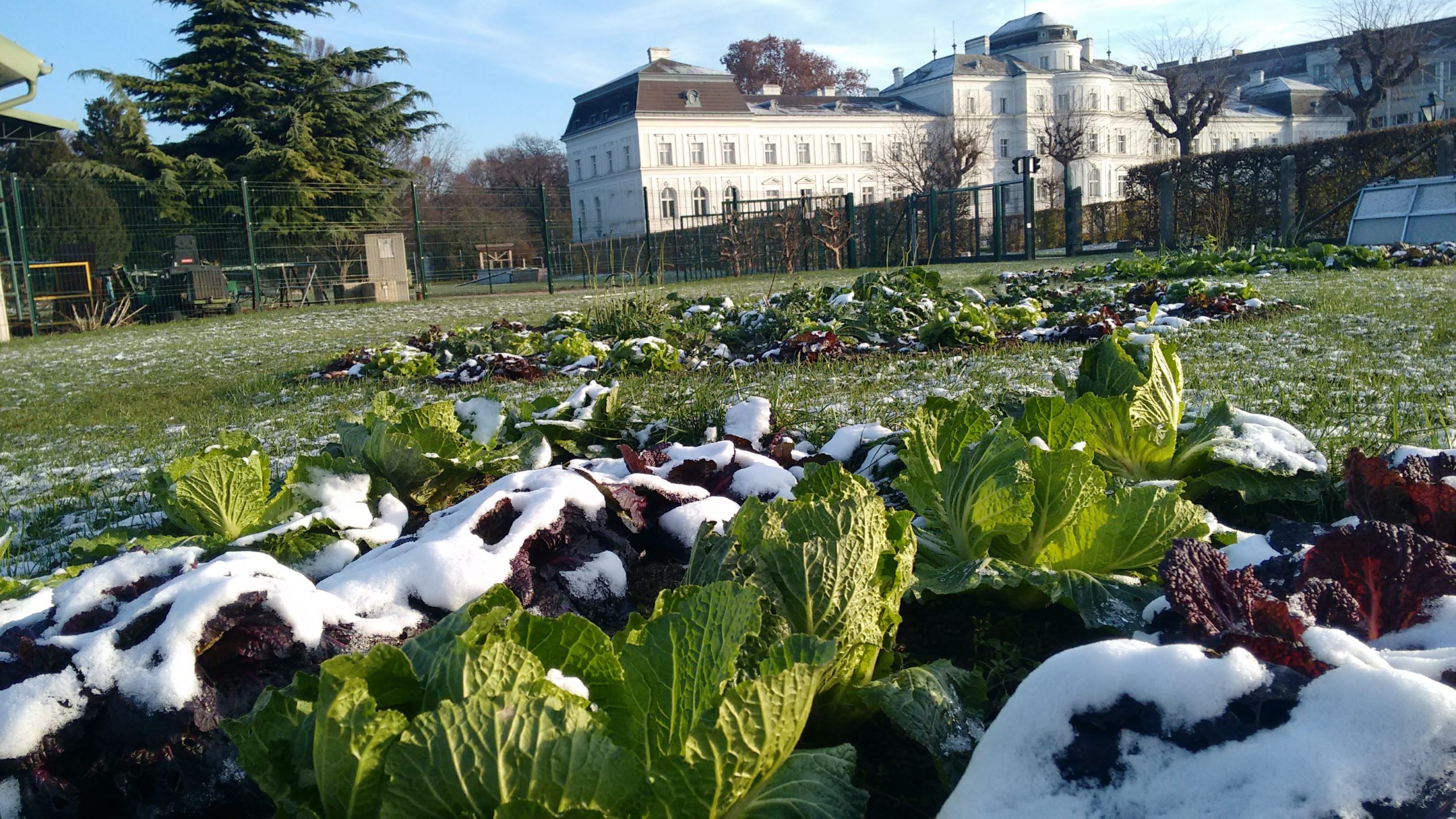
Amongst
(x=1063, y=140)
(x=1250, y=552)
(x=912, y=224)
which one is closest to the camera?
(x=1250, y=552)

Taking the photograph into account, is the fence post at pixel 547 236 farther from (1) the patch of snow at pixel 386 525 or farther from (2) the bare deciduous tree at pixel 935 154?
(2) the bare deciduous tree at pixel 935 154

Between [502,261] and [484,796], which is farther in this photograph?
[502,261]

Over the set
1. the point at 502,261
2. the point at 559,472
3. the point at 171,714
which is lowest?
the point at 171,714

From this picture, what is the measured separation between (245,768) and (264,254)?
2257 centimetres

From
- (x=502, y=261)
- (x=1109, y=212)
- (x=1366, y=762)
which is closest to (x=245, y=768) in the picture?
(x=1366, y=762)

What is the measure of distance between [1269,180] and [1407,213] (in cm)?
507

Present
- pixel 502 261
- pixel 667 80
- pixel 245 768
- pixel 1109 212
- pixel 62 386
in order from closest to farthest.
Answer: pixel 245 768, pixel 62 386, pixel 1109 212, pixel 502 261, pixel 667 80

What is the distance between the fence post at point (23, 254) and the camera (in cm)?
1348

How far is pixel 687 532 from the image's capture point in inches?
71.7

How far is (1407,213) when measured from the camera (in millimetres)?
12898

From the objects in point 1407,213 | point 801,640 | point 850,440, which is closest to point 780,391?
point 850,440

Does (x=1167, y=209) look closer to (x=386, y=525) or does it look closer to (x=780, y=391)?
(x=780, y=391)

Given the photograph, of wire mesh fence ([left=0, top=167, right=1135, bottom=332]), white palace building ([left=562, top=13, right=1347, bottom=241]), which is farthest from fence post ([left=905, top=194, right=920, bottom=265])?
white palace building ([left=562, top=13, right=1347, bottom=241])

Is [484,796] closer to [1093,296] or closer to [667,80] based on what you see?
[1093,296]
